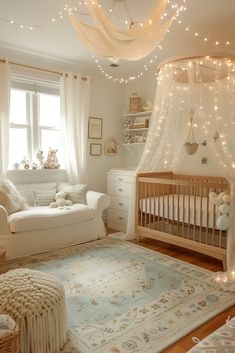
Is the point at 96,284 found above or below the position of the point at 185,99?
below

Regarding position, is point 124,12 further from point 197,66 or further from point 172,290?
point 172,290

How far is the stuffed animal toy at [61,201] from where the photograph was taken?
376cm

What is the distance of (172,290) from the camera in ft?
8.04

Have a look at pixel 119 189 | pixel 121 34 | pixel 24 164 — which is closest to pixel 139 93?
pixel 119 189

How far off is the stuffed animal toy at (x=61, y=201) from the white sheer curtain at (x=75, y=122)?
1.71 feet

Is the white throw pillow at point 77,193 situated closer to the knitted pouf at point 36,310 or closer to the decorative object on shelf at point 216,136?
the decorative object on shelf at point 216,136

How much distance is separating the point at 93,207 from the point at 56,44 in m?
2.18

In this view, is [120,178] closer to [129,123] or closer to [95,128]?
[95,128]

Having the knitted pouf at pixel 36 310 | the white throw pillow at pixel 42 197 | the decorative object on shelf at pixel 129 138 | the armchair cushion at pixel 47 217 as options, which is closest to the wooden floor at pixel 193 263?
the knitted pouf at pixel 36 310

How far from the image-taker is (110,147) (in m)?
5.06

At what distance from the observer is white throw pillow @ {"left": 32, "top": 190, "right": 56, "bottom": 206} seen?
387 cm

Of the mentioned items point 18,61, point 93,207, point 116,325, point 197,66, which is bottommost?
point 116,325

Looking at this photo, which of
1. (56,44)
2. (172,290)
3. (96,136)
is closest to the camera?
(172,290)

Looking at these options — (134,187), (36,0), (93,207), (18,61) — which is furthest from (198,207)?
(18,61)
